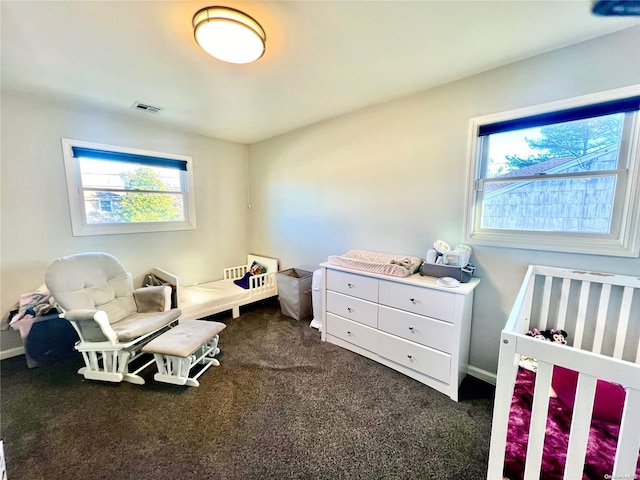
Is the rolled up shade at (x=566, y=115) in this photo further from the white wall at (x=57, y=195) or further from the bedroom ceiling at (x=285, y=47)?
the white wall at (x=57, y=195)

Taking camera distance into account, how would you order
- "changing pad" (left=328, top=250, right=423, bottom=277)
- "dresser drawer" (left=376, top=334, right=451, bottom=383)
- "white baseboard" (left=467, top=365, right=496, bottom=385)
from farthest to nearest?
"changing pad" (left=328, top=250, right=423, bottom=277) → "white baseboard" (left=467, top=365, right=496, bottom=385) → "dresser drawer" (left=376, top=334, right=451, bottom=383)

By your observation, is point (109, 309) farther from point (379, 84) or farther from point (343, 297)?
point (379, 84)

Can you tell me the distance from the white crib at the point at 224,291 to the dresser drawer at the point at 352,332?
1.29 metres

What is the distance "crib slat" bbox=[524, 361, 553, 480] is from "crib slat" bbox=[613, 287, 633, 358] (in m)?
1.25

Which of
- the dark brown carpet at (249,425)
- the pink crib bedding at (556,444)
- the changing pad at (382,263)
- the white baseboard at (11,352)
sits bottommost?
the dark brown carpet at (249,425)

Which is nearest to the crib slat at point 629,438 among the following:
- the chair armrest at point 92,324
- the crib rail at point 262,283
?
the chair armrest at point 92,324

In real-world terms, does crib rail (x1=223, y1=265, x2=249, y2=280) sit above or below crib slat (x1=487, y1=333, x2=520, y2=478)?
below

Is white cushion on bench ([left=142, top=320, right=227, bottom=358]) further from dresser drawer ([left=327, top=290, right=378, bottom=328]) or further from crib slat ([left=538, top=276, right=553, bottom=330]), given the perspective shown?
crib slat ([left=538, top=276, right=553, bottom=330])

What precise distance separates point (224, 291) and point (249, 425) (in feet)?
6.31

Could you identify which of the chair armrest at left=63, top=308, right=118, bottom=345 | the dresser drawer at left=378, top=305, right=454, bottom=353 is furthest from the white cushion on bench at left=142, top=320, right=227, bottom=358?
the dresser drawer at left=378, top=305, right=454, bottom=353

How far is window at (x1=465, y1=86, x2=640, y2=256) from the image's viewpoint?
1.51 meters

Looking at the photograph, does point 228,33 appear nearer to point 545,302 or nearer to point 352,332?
point 352,332

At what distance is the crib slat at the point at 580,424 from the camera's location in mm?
765

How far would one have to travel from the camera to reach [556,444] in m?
1.06
